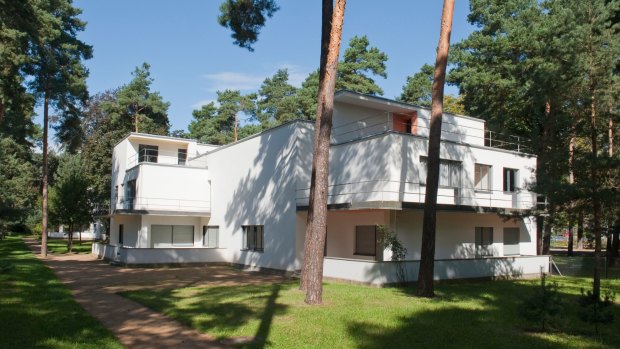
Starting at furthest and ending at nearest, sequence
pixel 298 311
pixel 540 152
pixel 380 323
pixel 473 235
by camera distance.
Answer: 1. pixel 473 235
2. pixel 540 152
3. pixel 298 311
4. pixel 380 323

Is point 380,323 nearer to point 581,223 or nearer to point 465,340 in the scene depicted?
point 465,340

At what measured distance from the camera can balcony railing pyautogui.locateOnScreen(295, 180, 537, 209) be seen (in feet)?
64.8

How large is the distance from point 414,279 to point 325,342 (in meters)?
10.0

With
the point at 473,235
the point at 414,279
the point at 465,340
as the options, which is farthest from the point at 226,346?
the point at 473,235

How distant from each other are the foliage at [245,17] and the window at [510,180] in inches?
546

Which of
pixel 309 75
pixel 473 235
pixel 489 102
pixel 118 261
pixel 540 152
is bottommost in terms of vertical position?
pixel 118 261

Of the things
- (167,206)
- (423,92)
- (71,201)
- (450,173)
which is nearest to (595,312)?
(450,173)

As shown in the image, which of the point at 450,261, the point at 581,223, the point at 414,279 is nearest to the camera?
A: the point at 581,223

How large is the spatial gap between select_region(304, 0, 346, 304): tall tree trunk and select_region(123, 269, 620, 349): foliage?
61 centimetres

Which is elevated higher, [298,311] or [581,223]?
[581,223]

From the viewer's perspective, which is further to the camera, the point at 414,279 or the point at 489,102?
the point at 489,102

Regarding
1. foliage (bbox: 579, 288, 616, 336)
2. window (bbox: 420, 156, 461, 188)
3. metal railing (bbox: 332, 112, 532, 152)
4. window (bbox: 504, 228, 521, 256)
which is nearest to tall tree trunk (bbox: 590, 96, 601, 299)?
foliage (bbox: 579, 288, 616, 336)

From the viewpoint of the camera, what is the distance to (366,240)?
21.7 meters

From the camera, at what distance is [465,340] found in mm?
9039
